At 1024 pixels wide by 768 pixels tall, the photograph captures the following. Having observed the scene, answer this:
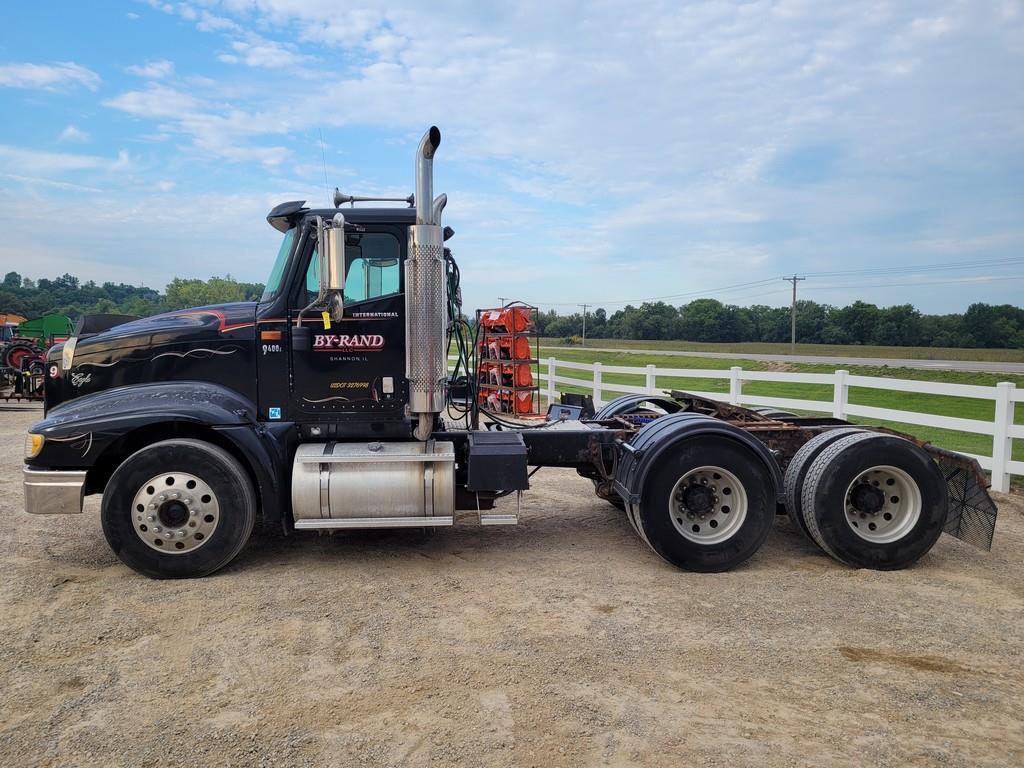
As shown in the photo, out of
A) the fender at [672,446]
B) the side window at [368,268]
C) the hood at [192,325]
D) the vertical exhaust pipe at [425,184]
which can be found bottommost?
the fender at [672,446]

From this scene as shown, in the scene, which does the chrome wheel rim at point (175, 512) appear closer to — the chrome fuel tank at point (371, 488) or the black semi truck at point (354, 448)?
the black semi truck at point (354, 448)

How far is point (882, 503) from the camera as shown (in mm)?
5613

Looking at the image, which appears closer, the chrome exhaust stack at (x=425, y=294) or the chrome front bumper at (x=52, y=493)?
the chrome front bumper at (x=52, y=493)

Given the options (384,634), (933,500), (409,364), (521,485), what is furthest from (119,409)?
(933,500)

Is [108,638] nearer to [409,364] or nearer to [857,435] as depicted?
[409,364]

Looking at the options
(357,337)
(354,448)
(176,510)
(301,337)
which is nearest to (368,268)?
(357,337)

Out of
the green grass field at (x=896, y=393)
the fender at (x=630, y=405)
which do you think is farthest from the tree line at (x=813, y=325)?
the fender at (x=630, y=405)

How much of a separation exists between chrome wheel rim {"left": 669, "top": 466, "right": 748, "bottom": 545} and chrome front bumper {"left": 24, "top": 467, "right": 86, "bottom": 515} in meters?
4.41

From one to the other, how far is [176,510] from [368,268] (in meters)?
2.26

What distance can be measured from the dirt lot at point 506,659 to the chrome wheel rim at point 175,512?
314 mm

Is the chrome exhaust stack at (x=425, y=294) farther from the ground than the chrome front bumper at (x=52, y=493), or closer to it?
farther from the ground

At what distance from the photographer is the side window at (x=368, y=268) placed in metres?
5.47

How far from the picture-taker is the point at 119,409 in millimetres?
5176

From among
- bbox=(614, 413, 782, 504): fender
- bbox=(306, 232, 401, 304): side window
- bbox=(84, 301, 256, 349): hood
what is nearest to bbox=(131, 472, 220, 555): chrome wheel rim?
bbox=(84, 301, 256, 349): hood
